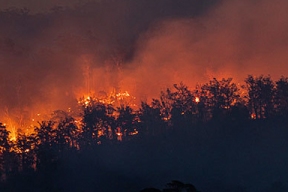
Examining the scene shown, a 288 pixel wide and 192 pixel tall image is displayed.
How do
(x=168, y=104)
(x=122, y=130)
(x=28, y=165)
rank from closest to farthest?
(x=28, y=165) → (x=122, y=130) → (x=168, y=104)

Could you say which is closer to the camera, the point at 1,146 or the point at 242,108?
the point at 1,146

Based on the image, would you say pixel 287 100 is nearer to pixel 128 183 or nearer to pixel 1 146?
pixel 128 183

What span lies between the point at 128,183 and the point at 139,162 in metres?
10.0

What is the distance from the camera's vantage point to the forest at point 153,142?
78.8 metres

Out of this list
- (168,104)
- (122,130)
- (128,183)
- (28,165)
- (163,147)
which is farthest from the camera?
(168,104)

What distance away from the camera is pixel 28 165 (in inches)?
3312

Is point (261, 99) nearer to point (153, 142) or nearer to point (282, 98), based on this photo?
point (282, 98)

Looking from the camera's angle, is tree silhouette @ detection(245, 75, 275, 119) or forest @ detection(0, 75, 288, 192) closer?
forest @ detection(0, 75, 288, 192)

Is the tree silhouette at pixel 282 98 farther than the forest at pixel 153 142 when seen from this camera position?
Yes

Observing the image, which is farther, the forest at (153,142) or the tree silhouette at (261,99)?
the tree silhouette at (261,99)

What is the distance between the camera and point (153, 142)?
92.7 m

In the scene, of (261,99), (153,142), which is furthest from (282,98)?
(153,142)

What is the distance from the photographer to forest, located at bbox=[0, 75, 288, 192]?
78.8 meters

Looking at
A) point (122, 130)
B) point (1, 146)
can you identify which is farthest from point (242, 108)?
point (1, 146)
